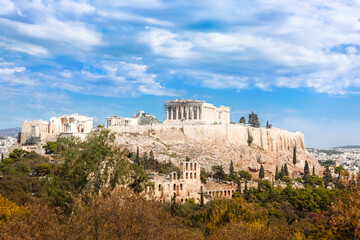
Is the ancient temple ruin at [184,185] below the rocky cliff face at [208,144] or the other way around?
below

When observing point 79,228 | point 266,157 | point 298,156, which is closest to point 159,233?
point 79,228

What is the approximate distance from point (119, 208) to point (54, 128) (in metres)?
55.9

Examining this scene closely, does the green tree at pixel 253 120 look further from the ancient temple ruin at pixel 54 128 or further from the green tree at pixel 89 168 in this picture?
the green tree at pixel 89 168

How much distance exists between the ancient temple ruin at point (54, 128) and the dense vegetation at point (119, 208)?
15560 mm

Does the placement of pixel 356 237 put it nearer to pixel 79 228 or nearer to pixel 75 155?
pixel 79 228

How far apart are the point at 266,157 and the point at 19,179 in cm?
5302

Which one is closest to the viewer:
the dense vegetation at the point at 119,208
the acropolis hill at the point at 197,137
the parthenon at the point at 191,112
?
the dense vegetation at the point at 119,208

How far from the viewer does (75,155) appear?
83.8ft

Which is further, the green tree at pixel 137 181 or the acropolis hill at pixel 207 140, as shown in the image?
the acropolis hill at pixel 207 140

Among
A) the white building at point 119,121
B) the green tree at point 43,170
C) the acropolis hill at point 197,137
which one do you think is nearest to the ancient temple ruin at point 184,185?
the green tree at point 43,170

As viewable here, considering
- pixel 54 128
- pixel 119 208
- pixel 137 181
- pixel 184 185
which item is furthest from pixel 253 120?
pixel 119 208

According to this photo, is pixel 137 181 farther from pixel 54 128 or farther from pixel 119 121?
pixel 119 121

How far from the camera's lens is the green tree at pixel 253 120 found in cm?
9888

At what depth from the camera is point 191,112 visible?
8888 cm
